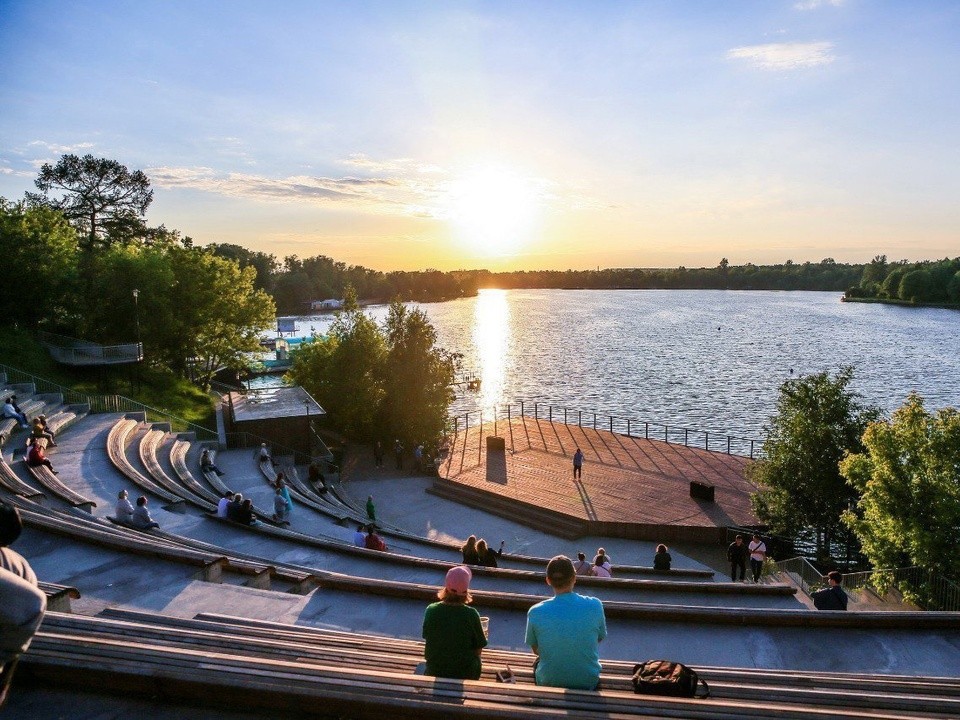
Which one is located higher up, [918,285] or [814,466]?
[918,285]

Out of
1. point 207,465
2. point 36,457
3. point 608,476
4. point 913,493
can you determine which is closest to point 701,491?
point 608,476

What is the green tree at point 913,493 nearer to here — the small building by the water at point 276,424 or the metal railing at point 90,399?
the small building by the water at point 276,424

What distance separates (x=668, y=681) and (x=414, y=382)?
2901 cm

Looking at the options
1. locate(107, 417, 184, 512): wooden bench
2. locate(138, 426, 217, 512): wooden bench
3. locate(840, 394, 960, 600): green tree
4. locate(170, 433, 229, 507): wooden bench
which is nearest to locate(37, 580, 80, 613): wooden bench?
locate(107, 417, 184, 512): wooden bench

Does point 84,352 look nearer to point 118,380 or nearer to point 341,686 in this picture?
point 118,380

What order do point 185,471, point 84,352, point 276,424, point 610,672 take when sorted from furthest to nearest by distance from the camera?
point 84,352, point 276,424, point 185,471, point 610,672

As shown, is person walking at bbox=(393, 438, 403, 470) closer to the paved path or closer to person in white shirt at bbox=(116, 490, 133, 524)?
the paved path

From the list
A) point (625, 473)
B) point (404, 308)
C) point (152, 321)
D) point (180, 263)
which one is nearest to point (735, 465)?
point (625, 473)

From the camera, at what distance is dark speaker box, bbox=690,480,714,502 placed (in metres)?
23.1

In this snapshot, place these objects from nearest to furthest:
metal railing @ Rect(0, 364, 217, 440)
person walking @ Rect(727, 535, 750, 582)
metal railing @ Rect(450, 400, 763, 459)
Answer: person walking @ Rect(727, 535, 750, 582) < metal railing @ Rect(0, 364, 217, 440) < metal railing @ Rect(450, 400, 763, 459)

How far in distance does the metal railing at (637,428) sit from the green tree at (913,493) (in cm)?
1545

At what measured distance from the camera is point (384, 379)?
3309 cm

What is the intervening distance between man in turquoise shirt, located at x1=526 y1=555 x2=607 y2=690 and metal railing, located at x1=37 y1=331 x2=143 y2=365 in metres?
28.7

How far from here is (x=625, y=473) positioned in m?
26.7
